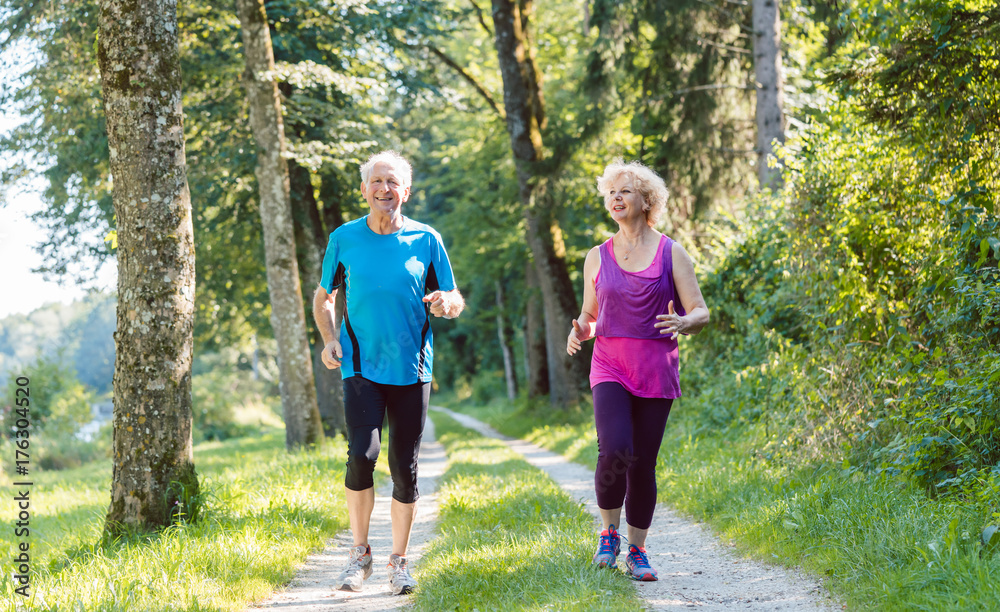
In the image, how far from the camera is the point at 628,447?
13.0ft

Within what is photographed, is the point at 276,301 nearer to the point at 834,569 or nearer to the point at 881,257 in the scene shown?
the point at 881,257

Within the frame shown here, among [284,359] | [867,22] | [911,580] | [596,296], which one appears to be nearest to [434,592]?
[596,296]

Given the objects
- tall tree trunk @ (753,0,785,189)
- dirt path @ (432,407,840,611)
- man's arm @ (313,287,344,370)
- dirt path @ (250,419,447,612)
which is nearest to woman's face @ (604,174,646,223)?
man's arm @ (313,287,344,370)

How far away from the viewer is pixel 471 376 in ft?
162

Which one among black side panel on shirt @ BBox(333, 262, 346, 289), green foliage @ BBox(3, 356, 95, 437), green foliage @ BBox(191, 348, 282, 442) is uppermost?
black side panel on shirt @ BBox(333, 262, 346, 289)

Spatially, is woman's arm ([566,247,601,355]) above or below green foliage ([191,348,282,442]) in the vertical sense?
above

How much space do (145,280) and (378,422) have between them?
→ 213cm

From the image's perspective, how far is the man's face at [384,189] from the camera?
419 centimetres

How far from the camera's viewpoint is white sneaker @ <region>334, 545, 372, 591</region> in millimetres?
4164

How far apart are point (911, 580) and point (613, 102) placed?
12.5m

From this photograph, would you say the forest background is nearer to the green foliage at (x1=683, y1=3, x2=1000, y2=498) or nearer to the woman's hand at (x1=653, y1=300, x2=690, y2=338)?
the green foliage at (x1=683, y1=3, x2=1000, y2=498)

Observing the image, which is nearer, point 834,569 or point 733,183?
point 834,569

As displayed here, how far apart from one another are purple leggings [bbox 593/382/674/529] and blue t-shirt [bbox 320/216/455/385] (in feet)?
3.40

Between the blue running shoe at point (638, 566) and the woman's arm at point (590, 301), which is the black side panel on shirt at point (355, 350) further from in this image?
the blue running shoe at point (638, 566)
